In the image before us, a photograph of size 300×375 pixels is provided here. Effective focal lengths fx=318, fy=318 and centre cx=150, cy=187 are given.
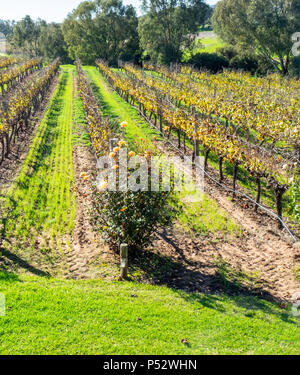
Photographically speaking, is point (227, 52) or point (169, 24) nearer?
point (169, 24)

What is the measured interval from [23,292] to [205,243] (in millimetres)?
4545

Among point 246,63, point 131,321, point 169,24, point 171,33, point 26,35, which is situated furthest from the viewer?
point 26,35

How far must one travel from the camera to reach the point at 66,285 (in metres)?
6.18

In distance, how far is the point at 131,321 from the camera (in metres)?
5.25

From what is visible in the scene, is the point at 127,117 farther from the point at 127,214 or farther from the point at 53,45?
the point at 53,45

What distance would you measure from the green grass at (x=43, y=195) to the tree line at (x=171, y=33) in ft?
93.2

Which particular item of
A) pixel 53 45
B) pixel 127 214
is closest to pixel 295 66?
pixel 127 214

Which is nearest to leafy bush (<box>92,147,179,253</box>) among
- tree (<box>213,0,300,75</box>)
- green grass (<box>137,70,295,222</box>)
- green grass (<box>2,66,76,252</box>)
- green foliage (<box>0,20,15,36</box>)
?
green grass (<box>2,66,76,252</box>)

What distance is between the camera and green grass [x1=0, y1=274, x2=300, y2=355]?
473cm

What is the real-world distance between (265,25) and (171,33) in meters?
15.0

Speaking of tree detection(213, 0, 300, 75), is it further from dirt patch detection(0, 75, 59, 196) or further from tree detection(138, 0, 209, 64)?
dirt patch detection(0, 75, 59, 196)

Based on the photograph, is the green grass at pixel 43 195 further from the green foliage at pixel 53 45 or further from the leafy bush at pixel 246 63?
the green foliage at pixel 53 45

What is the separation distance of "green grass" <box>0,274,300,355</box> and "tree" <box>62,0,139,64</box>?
52.9m

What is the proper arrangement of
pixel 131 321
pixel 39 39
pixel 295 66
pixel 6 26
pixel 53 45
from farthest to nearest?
1. pixel 6 26
2. pixel 39 39
3. pixel 53 45
4. pixel 295 66
5. pixel 131 321
